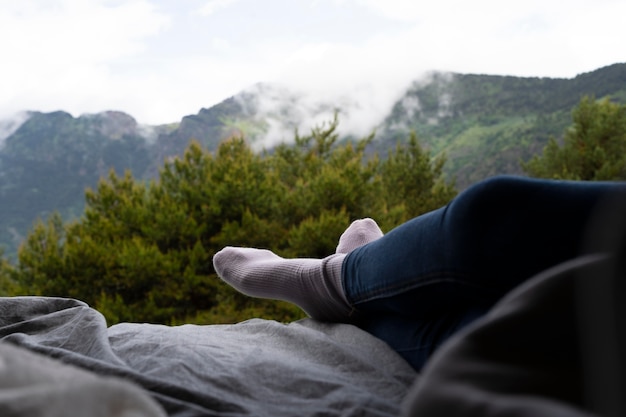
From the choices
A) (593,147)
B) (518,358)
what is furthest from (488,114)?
(518,358)

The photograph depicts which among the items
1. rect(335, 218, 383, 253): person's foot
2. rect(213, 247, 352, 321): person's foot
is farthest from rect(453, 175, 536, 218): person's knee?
rect(335, 218, 383, 253): person's foot

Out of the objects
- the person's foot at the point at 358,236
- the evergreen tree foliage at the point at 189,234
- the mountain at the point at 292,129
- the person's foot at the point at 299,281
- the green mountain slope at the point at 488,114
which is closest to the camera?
the person's foot at the point at 299,281

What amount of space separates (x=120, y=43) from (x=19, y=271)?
1578 cm

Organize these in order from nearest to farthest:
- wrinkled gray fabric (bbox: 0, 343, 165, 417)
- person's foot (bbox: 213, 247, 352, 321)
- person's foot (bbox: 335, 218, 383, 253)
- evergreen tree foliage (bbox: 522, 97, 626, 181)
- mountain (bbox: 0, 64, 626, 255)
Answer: wrinkled gray fabric (bbox: 0, 343, 165, 417) → person's foot (bbox: 213, 247, 352, 321) → person's foot (bbox: 335, 218, 383, 253) → evergreen tree foliage (bbox: 522, 97, 626, 181) → mountain (bbox: 0, 64, 626, 255)

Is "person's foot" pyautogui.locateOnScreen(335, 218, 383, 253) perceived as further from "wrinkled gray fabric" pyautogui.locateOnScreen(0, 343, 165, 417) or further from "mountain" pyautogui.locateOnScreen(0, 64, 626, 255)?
"mountain" pyautogui.locateOnScreen(0, 64, 626, 255)

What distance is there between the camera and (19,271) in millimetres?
3930

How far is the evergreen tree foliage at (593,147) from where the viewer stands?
22.0 ft

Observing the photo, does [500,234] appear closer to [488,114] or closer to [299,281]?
[299,281]

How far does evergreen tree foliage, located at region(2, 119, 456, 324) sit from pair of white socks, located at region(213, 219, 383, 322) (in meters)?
2.38

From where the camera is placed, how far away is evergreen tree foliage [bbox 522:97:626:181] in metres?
6.71

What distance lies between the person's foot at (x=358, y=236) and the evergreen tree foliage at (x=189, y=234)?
237 cm

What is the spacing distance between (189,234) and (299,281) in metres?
3.22

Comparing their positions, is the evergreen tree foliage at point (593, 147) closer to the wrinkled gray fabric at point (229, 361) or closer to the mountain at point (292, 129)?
the mountain at point (292, 129)

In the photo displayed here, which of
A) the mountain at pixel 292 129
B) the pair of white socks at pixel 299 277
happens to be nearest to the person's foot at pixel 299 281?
the pair of white socks at pixel 299 277
